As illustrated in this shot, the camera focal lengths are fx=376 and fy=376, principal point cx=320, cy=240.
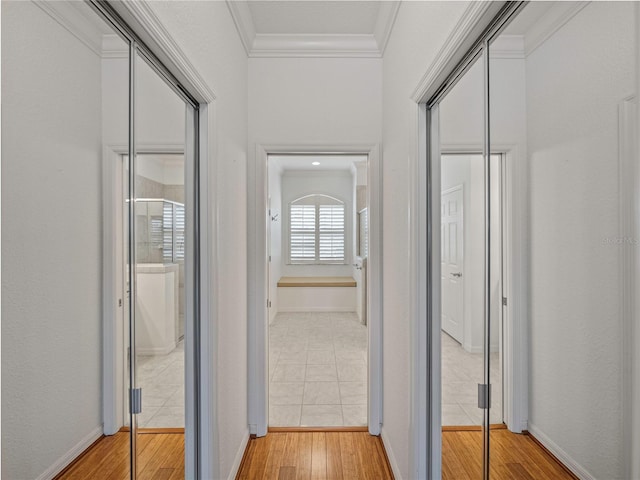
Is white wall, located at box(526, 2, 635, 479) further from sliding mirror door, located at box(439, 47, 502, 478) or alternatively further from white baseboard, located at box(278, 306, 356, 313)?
white baseboard, located at box(278, 306, 356, 313)

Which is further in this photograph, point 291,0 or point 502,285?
point 291,0

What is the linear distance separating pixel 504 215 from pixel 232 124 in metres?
1.62

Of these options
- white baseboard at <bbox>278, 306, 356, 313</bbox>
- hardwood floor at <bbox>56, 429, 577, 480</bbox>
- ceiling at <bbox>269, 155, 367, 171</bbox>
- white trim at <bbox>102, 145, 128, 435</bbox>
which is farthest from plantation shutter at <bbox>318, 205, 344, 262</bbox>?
white trim at <bbox>102, 145, 128, 435</bbox>

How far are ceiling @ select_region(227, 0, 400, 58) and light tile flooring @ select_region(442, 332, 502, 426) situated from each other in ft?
5.78

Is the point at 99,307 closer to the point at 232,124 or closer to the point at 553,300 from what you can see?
the point at 553,300

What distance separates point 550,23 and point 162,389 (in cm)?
162

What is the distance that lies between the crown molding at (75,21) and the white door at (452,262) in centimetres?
124

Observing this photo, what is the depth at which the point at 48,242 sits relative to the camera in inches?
31.4

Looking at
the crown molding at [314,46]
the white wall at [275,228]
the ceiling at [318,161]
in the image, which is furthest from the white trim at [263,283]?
the ceiling at [318,161]

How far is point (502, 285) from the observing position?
1.07m

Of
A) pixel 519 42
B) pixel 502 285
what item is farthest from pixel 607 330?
pixel 519 42

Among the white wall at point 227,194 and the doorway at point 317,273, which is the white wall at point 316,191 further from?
the white wall at point 227,194

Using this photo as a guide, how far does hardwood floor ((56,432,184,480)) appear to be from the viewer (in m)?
0.93

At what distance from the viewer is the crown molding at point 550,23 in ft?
2.35
